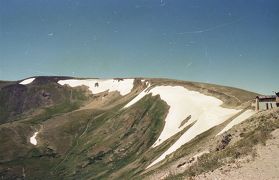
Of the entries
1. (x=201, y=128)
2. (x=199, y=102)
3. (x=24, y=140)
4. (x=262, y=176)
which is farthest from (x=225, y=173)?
(x=24, y=140)

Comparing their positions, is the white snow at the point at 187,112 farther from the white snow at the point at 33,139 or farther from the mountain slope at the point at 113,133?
the white snow at the point at 33,139

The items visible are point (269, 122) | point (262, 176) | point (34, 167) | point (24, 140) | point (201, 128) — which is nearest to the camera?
point (262, 176)

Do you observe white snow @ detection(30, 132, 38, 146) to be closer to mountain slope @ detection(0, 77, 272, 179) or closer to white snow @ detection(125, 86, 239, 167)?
mountain slope @ detection(0, 77, 272, 179)

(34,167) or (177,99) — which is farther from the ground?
(177,99)

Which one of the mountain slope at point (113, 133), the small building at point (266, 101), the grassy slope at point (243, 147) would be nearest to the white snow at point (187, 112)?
the mountain slope at point (113, 133)

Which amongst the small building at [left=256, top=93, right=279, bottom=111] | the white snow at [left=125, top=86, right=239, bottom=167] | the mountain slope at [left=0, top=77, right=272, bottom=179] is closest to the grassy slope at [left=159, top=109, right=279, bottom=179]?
the small building at [left=256, top=93, right=279, bottom=111]

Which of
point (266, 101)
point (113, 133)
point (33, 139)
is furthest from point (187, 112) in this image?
point (33, 139)

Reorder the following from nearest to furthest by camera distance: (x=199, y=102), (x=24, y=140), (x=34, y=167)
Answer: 1. (x=199, y=102)
2. (x=34, y=167)
3. (x=24, y=140)

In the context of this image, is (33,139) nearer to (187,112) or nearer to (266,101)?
(187,112)

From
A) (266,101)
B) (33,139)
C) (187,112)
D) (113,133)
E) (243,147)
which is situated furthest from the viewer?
(33,139)

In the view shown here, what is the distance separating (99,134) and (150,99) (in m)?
22.6

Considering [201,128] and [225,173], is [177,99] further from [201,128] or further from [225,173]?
[225,173]

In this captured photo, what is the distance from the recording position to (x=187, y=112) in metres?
111

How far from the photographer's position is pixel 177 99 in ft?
435
